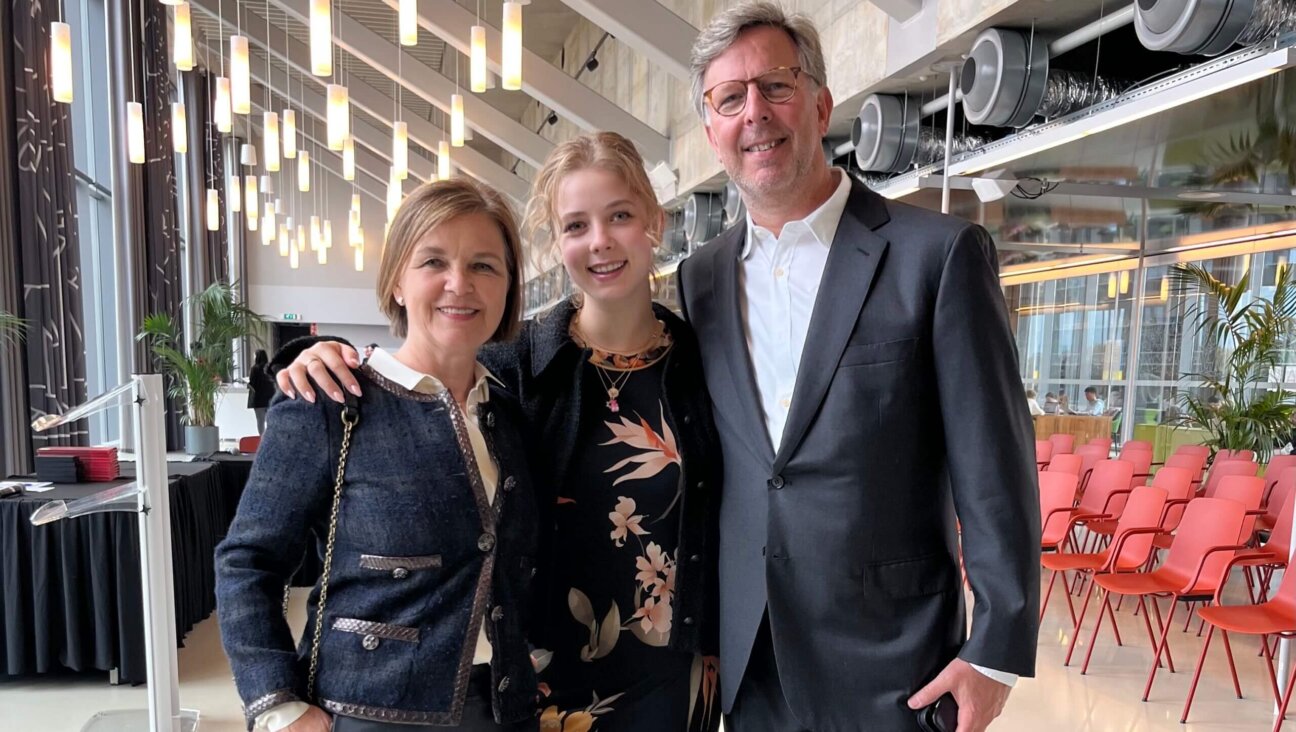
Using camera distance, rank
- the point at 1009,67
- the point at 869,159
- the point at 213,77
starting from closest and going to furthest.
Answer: the point at 1009,67 < the point at 869,159 < the point at 213,77

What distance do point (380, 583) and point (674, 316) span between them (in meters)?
0.84

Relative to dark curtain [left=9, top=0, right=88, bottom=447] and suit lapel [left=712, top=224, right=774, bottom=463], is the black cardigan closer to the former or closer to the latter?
suit lapel [left=712, top=224, right=774, bottom=463]

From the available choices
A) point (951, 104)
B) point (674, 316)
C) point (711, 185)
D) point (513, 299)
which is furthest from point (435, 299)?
point (711, 185)

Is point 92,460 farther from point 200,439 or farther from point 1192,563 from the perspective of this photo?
point 1192,563

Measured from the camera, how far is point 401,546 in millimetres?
1187

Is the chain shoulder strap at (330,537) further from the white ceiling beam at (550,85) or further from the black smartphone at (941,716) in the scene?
the white ceiling beam at (550,85)

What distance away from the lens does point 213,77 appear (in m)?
14.7

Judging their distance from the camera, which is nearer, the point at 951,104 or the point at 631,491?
the point at 631,491

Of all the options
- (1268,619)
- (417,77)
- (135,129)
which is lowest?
(1268,619)

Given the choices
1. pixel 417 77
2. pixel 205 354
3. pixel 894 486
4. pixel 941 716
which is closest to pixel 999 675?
pixel 941 716

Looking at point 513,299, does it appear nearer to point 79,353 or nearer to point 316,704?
point 316,704

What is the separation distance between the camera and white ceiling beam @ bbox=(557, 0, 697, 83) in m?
6.98

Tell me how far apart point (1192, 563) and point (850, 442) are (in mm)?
3753

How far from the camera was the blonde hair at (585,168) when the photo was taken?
1566mm
